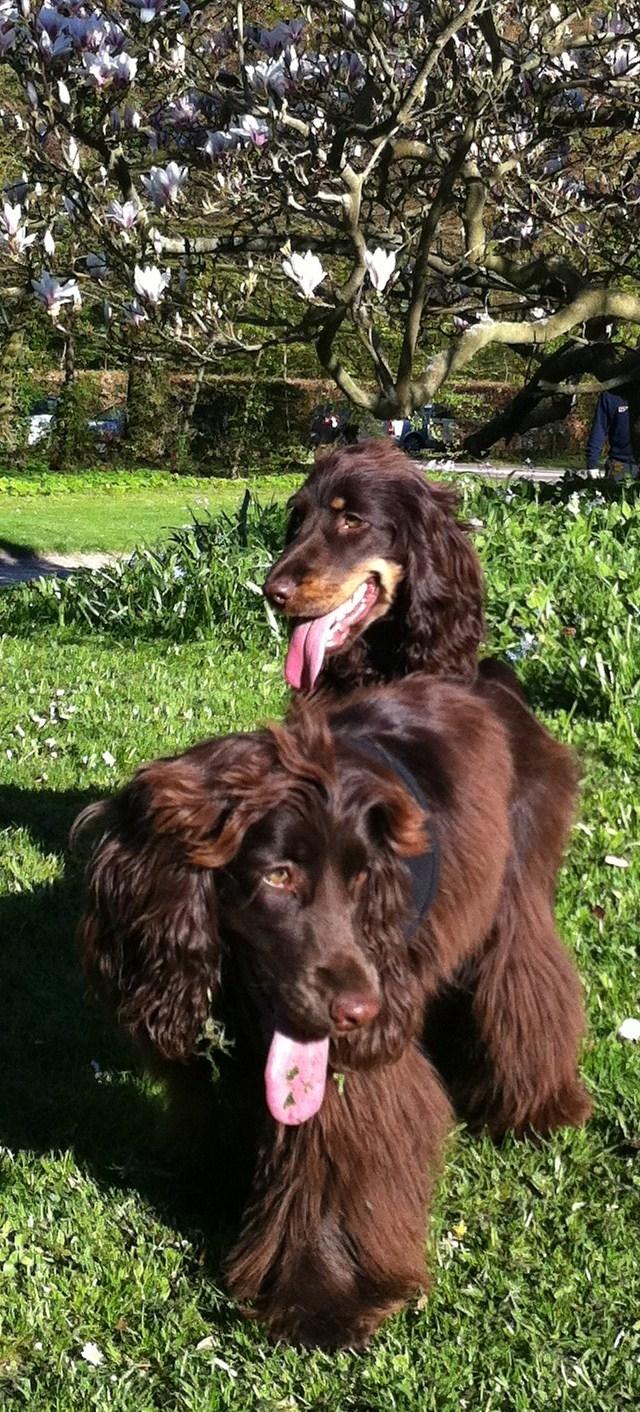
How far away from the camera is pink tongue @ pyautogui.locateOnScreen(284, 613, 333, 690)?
11.2 ft

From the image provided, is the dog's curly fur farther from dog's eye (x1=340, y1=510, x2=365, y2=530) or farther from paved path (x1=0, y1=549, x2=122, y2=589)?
paved path (x1=0, y1=549, x2=122, y2=589)

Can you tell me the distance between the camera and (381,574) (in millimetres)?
3385

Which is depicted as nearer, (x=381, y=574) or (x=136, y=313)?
(x=381, y=574)

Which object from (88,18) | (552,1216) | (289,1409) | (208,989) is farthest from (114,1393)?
(88,18)

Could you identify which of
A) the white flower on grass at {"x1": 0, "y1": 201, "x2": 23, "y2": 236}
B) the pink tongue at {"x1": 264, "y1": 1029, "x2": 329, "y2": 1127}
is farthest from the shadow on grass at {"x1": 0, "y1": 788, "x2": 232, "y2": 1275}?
the white flower on grass at {"x1": 0, "y1": 201, "x2": 23, "y2": 236}

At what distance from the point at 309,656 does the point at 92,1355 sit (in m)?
1.60

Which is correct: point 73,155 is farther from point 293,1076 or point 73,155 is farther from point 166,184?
point 293,1076

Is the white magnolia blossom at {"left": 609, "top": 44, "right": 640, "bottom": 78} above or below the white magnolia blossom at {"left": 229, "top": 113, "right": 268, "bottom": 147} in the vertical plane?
above

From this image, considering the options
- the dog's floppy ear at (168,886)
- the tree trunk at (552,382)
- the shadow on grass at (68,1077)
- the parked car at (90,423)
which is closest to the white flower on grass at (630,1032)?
the shadow on grass at (68,1077)

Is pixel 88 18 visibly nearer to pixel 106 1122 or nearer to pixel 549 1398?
pixel 106 1122

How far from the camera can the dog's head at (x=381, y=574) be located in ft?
11.0

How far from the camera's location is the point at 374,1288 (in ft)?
8.77

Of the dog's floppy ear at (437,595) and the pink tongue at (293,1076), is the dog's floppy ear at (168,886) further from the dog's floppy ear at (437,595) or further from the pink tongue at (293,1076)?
the dog's floppy ear at (437,595)

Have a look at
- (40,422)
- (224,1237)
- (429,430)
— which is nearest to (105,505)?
(429,430)
